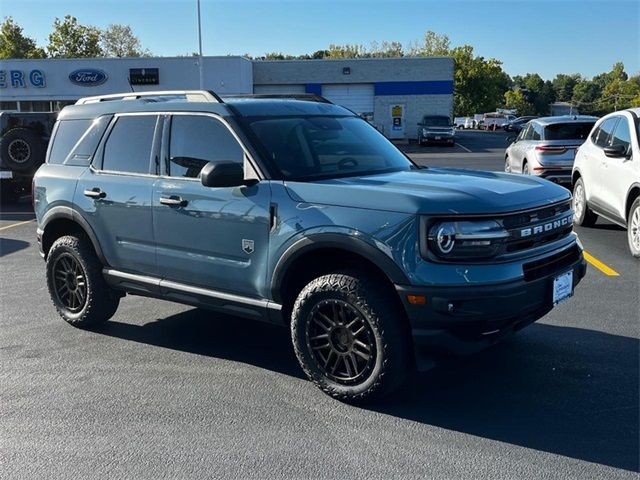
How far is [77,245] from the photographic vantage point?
549 cm

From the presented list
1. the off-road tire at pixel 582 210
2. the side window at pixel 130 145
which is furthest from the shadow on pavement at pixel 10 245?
the off-road tire at pixel 582 210

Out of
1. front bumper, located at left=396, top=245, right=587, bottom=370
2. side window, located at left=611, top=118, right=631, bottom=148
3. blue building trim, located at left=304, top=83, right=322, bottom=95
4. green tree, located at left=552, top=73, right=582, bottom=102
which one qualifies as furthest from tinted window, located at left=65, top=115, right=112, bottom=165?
green tree, located at left=552, top=73, right=582, bottom=102

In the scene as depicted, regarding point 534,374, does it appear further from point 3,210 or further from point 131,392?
point 3,210

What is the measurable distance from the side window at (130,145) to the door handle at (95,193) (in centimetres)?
20

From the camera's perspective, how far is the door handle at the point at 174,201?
4621 mm

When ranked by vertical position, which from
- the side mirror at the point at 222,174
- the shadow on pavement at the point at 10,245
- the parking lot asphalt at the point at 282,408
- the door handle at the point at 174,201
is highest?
the side mirror at the point at 222,174

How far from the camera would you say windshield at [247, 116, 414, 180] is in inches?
178

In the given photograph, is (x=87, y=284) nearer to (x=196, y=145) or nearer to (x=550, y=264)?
(x=196, y=145)

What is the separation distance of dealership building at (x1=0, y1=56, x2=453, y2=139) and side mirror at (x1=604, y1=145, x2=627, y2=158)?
96.6 ft

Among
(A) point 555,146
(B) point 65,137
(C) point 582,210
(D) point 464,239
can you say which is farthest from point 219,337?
(A) point 555,146

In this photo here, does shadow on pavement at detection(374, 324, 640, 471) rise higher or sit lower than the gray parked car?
lower

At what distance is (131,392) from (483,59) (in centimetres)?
→ 7708

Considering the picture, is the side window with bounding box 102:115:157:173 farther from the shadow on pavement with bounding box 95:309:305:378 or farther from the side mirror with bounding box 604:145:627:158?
the side mirror with bounding box 604:145:627:158

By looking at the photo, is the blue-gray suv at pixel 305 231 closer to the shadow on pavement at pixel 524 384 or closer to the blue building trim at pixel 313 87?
the shadow on pavement at pixel 524 384
